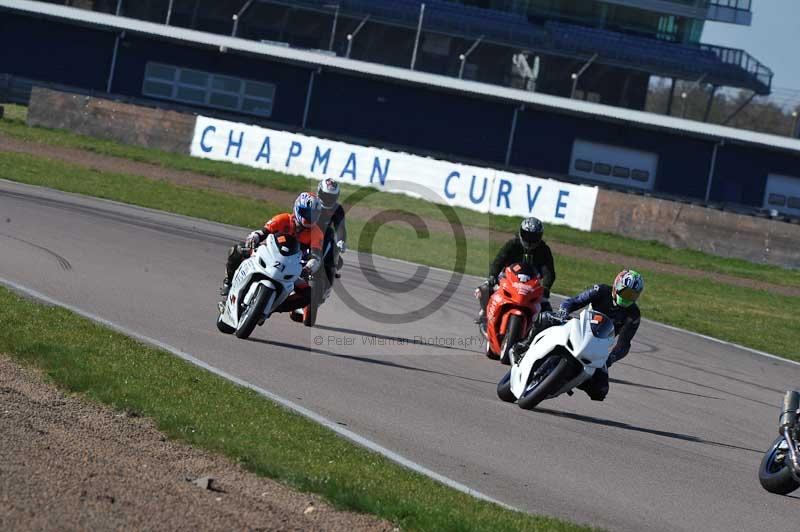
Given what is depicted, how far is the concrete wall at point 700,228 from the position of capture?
2884 centimetres

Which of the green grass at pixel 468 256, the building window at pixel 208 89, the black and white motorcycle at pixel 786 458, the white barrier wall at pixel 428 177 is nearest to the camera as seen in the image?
the black and white motorcycle at pixel 786 458

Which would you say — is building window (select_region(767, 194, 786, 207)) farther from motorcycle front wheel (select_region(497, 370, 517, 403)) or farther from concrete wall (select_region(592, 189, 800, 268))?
motorcycle front wheel (select_region(497, 370, 517, 403))

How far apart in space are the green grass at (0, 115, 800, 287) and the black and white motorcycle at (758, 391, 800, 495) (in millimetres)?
19722

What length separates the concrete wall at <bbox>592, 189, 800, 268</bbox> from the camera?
2884 cm

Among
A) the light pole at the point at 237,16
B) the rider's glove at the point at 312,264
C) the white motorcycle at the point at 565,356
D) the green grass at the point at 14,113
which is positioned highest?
the light pole at the point at 237,16

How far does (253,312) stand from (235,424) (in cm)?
376

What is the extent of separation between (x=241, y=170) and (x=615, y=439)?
910 inches

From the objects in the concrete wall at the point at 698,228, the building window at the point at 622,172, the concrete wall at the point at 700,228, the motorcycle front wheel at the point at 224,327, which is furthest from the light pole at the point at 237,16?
the motorcycle front wheel at the point at 224,327

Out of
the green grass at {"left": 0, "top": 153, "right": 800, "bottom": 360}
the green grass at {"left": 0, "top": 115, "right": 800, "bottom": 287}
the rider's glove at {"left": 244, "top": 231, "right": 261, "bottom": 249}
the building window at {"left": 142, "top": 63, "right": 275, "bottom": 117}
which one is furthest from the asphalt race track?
the building window at {"left": 142, "top": 63, "right": 275, "bottom": 117}

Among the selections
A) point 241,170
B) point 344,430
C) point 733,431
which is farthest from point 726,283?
point 344,430

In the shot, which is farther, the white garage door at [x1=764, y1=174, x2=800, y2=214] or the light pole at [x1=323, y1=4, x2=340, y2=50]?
the light pole at [x1=323, y1=4, x2=340, y2=50]

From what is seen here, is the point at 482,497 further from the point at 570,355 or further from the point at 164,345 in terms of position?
the point at 164,345

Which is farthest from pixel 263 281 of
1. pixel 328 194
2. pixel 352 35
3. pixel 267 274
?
pixel 352 35

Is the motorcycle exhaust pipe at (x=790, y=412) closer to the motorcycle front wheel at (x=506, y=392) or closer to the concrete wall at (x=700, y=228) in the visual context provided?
the motorcycle front wheel at (x=506, y=392)
